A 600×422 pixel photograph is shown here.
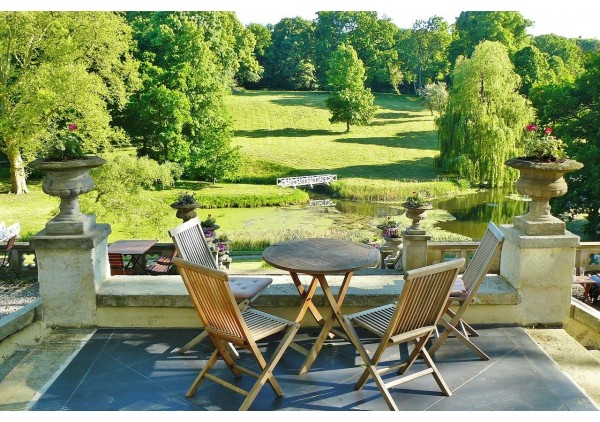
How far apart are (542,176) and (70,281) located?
11.5 ft

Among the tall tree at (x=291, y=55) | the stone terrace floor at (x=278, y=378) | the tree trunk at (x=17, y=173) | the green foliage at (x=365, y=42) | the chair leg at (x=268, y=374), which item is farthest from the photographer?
the tall tree at (x=291, y=55)

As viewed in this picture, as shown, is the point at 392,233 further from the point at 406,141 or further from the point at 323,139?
the point at 323,139

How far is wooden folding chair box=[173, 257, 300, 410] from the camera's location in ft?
10.4

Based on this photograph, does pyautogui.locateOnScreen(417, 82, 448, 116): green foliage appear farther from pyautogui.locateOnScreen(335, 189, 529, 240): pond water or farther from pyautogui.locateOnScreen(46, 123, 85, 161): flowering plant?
pyautogui.locateOnScreen(46, 123, 85, 161): flowering plant

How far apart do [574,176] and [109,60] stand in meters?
17.1

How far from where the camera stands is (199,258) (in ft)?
15.0

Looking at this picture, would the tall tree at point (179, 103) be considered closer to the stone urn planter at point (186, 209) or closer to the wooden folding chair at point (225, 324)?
the stone urn planter at point (186, 209)

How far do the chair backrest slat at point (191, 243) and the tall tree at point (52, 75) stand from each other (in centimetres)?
1799

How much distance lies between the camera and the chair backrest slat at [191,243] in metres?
4.31

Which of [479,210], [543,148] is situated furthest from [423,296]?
[479,210]

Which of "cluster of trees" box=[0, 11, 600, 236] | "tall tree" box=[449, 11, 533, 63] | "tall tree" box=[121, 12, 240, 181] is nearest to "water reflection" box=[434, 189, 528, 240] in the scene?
"cluster of trees" box=[0, 11, 600, 236]

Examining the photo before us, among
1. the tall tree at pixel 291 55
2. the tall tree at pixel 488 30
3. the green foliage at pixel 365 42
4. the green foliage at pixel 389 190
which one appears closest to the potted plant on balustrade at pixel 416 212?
the green foliage at pixel 389 190

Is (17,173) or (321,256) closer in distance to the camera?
(321,256)

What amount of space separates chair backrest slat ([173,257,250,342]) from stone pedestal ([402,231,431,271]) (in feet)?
17.1
